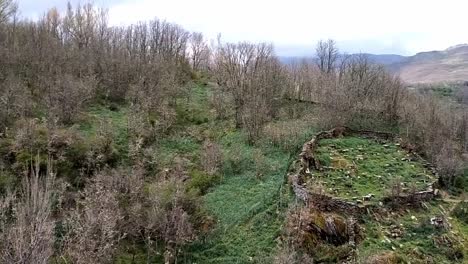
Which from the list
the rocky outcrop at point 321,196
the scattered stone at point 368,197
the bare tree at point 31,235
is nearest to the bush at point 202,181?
the rocky outcrop at point 321,196

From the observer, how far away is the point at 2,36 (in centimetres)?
3522

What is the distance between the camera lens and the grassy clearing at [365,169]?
2289 cm

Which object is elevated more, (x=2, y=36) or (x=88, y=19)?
(x=88, y=19)

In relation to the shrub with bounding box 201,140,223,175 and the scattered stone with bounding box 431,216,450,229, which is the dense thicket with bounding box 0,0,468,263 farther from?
the scattered stone with bounding box 431,216,450,229

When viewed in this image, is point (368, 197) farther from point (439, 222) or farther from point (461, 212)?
point (461, 212)

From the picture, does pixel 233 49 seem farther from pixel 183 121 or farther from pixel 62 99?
pixel 62 99

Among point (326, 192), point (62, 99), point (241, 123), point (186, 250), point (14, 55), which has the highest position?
point (14, 55)

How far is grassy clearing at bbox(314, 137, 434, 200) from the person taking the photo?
22.9 meters

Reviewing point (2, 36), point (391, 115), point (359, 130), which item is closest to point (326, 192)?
point (359, 130)

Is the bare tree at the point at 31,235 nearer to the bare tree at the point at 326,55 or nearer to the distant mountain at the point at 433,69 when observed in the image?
the bare tree at the point at 326,55

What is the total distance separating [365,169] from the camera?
25484 millimetres

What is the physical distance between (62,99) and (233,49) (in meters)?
19.0

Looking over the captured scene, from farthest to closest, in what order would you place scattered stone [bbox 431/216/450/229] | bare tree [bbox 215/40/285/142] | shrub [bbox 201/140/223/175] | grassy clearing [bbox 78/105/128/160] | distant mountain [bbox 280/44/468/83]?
distant mountain [bbox 280/44/468/83] → bare tree [bbox 215/40/285/142] → grassy clearing [bbox 78/105/128/160] → shrub [bbox 201/140/223/175] → scattered stone [bbox 431/216/450/229]

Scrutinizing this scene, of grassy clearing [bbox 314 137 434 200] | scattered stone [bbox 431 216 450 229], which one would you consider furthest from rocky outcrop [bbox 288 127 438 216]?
scattered stone [bbox 431 216 450 229]
